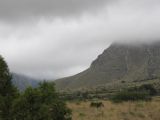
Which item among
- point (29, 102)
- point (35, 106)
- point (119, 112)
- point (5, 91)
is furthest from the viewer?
point (119, 112)

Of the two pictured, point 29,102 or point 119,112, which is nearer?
point 29,102

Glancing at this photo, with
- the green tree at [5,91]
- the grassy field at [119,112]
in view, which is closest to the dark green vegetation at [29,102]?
the green tree at [5,91]

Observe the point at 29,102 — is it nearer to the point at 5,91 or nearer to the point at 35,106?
the point at 35,106

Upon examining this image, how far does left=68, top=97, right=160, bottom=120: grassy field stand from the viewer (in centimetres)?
3444

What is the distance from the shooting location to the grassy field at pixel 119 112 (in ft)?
113

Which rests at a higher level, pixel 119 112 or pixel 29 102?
pixel 29 102

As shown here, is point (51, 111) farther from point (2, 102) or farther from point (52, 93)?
point (2, 102)

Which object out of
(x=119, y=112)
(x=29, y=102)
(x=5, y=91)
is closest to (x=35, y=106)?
(x=29, y=102)

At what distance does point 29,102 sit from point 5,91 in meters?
3.43

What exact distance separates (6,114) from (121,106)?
16.0 m

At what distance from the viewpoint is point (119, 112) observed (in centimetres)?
3616

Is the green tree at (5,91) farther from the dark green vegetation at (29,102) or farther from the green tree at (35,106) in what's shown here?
the green tree at (35,106)

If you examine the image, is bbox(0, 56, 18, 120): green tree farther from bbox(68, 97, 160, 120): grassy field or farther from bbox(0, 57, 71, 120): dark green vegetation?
bbox(68, 97, 160, 120): grassy field

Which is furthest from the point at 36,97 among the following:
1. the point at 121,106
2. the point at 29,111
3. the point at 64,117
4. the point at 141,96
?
the point at 141,96
